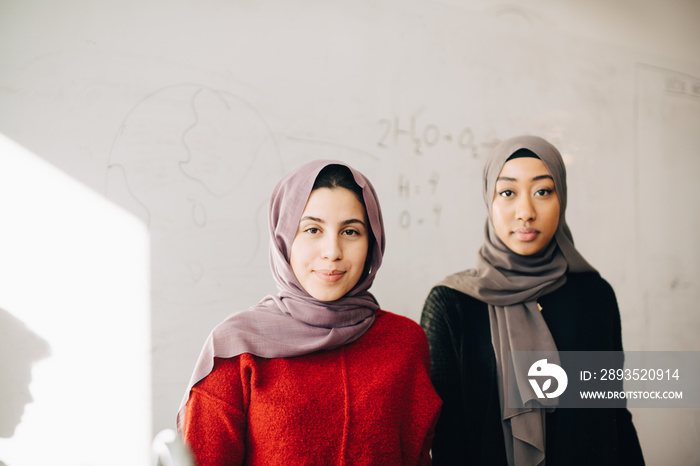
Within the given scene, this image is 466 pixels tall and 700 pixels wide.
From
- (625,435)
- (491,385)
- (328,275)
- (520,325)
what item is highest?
(328,275)

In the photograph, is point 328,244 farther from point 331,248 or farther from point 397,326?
point 397,326

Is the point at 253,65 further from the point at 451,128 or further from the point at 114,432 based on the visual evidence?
the point at 114,432

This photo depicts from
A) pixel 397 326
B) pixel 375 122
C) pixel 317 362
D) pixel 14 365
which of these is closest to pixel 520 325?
pixel 397 326

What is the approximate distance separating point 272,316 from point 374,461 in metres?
0.36

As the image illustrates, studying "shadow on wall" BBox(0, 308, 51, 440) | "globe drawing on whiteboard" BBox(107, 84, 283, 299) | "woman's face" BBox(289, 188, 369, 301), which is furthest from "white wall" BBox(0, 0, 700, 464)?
"woman's face" BBox(289, 188, 369, 301)

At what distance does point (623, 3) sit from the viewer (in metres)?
2.65

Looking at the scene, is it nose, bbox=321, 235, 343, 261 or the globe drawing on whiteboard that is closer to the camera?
nose, bbox=321, 235, 343, 261

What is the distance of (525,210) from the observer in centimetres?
124

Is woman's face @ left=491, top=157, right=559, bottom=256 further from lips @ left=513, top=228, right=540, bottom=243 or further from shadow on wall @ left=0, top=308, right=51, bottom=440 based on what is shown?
shadow on wall @ left=0, top=308, right=51, bottom=440

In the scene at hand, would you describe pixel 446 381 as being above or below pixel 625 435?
above

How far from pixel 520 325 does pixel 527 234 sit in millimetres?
232

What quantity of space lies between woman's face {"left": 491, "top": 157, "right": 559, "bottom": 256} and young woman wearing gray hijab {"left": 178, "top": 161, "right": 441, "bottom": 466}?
37 cm

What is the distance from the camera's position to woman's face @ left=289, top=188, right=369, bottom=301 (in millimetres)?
1017

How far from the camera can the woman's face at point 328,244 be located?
102 cm
